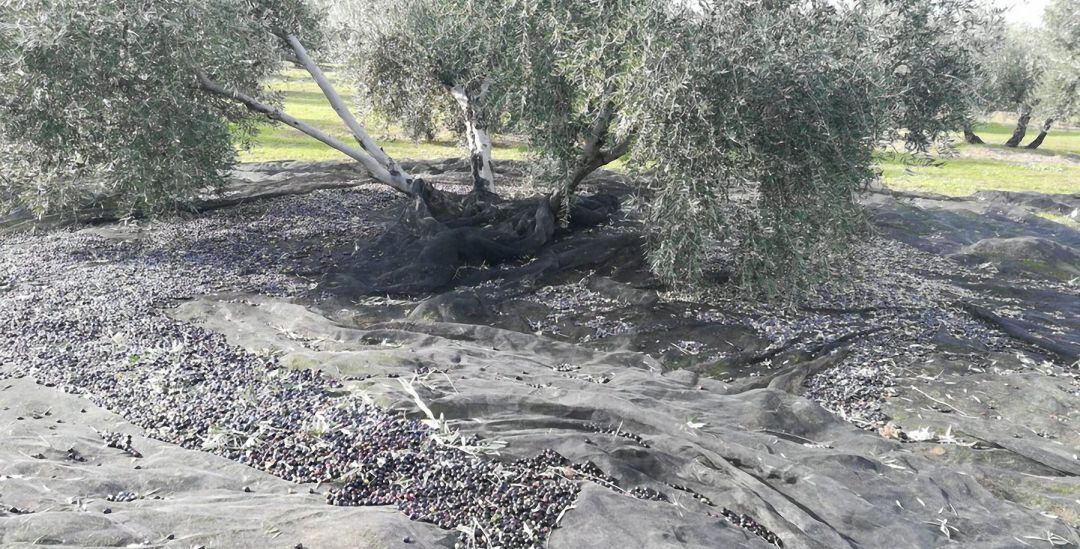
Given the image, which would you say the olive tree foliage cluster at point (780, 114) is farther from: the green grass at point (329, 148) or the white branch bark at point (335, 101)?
the green grass at point (329, 148)

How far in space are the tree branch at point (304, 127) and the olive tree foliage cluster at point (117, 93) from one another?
239mm

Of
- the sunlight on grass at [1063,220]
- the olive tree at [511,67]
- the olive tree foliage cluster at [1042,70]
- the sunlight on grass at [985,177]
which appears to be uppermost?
the olive tree foliage cluster at [1042,70]

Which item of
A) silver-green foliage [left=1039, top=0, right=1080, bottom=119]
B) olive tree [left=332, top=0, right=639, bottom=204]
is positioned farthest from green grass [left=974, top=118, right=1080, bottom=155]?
olive tree [left=332, top=0, right=639, bottom=204]

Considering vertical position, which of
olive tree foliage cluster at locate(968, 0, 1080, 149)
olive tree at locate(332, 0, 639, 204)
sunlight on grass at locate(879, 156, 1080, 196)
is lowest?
sunlight on grass at locate(879, 156, 1080, 196)

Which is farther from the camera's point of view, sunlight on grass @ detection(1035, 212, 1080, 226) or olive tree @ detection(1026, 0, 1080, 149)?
olive tree @ detection(1026, 0, 1080, 149)

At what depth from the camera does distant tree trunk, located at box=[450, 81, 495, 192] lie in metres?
14.3

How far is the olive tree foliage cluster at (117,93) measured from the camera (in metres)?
9.58

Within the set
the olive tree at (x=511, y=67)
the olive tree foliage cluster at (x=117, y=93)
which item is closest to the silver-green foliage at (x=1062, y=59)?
the olive tree at (x=511, y=67)

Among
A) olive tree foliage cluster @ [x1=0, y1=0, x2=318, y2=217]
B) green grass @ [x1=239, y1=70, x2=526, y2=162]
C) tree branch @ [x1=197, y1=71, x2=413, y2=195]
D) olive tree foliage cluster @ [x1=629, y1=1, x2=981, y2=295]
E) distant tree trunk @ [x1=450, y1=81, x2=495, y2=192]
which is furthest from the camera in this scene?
green grass @ [x1=239, y1=70, x2=526, y2=162]

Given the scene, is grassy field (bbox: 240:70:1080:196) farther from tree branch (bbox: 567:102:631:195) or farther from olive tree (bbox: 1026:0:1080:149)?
tree branch (bbox: 567:102:631:195)

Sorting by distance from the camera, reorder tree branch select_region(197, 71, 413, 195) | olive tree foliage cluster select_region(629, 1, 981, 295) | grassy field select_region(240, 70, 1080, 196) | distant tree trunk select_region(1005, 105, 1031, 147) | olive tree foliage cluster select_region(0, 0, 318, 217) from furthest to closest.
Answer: distant tree trunk select_region(1005, 105, 1031, 147) < grassy field select_region(240, 70, 1080, 196) < tree branch select_region(197, 71, 413, 195) < olive tree foliage cluster select_region(0, 0, 318, 217) < olive tree foliage cluster select_region(629, 1, 981, 295)

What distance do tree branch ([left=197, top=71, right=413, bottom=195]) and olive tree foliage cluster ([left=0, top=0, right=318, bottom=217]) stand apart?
239 millimetres

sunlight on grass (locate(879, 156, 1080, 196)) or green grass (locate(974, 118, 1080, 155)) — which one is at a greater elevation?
green grass (locate(974, 118, 1080, 155))

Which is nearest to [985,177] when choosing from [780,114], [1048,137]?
[780,114]
